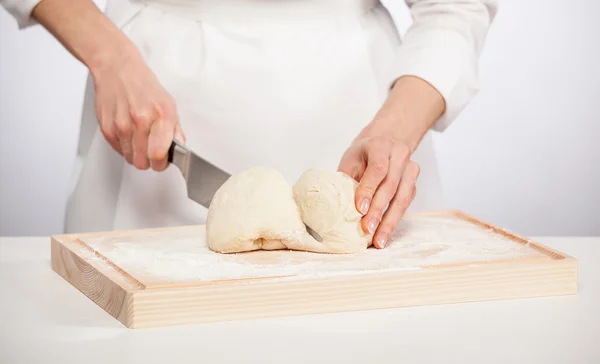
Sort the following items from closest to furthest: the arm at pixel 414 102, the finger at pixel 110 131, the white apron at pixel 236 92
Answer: the arm at pixel 414 102, the finger at pixel 110 131, the white apron at pixel 236 92

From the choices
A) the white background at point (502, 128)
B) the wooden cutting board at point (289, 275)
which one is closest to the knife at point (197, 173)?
the wooden cutting board at point (289, 275)

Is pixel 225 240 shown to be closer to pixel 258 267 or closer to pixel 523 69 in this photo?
pixel 258 267

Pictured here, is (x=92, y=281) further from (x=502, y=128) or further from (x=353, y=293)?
(x=502, y=128)

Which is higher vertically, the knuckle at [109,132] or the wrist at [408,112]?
the wrist at [408,112]

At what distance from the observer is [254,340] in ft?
3.11

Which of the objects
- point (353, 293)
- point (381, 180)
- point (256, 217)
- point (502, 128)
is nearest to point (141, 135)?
point (256, 217)

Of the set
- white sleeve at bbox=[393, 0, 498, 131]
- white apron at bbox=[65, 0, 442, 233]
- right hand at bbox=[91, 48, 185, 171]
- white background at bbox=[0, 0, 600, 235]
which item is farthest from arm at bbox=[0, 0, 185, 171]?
white background at bbox=[0, 0, 600, 235]

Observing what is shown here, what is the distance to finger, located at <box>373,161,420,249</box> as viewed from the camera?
4.07ft

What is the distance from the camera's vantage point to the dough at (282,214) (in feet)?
3.91

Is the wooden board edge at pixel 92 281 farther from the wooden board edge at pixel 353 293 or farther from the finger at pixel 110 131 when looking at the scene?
the finger at pixel 110 131

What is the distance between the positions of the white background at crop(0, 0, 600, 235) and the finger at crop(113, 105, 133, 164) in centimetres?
177

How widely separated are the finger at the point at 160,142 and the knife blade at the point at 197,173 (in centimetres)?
1

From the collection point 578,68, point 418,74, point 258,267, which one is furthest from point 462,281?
point 578,68

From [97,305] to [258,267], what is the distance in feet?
0.65
